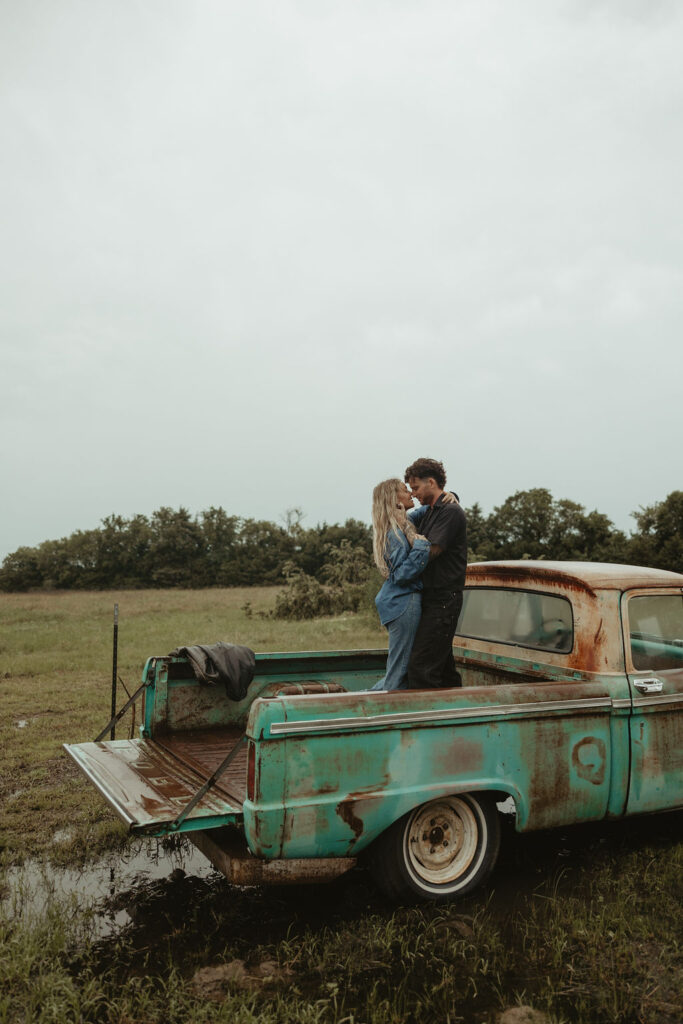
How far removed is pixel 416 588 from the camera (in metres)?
4.16

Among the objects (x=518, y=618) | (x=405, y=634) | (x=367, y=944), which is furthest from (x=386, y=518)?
(x=367, y=944)

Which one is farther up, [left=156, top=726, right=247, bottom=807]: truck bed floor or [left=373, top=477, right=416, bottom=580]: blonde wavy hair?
[left=373, top=477, right=416, bottom=580]: blonde wavy hair

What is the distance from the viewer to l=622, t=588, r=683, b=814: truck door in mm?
3840

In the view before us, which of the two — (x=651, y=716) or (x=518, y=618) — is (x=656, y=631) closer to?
(x=651, y=716)

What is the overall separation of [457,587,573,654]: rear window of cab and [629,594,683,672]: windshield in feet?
1.27

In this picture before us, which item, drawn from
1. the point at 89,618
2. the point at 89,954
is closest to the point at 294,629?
the point at 89,618

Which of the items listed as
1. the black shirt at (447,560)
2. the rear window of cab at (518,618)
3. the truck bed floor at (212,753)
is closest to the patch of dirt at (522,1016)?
the truck bed floor at (212,753)

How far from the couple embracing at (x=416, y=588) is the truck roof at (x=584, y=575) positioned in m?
0.50

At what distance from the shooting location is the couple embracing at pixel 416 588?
4.10 meters

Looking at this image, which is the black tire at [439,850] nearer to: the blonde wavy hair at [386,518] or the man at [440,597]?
the man at [440,597]

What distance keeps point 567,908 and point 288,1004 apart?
1495 millimetres

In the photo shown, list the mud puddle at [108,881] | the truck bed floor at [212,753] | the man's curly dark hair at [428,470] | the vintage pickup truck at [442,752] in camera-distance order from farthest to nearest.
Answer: the man's curly dark hair at [428,470] → the truck bed floor at [212,753] → the mud puddle at [108,881] → the vintage pickup truck at [442,752]

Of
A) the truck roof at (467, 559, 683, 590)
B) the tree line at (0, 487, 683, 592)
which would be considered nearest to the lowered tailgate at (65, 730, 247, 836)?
the truck roof at (467, 559, 683, 590)

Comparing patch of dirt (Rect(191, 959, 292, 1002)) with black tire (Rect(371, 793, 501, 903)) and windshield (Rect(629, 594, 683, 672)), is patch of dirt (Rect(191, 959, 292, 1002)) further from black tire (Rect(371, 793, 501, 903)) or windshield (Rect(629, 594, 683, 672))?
windshield (Rect(629, 594, 683, 672))
